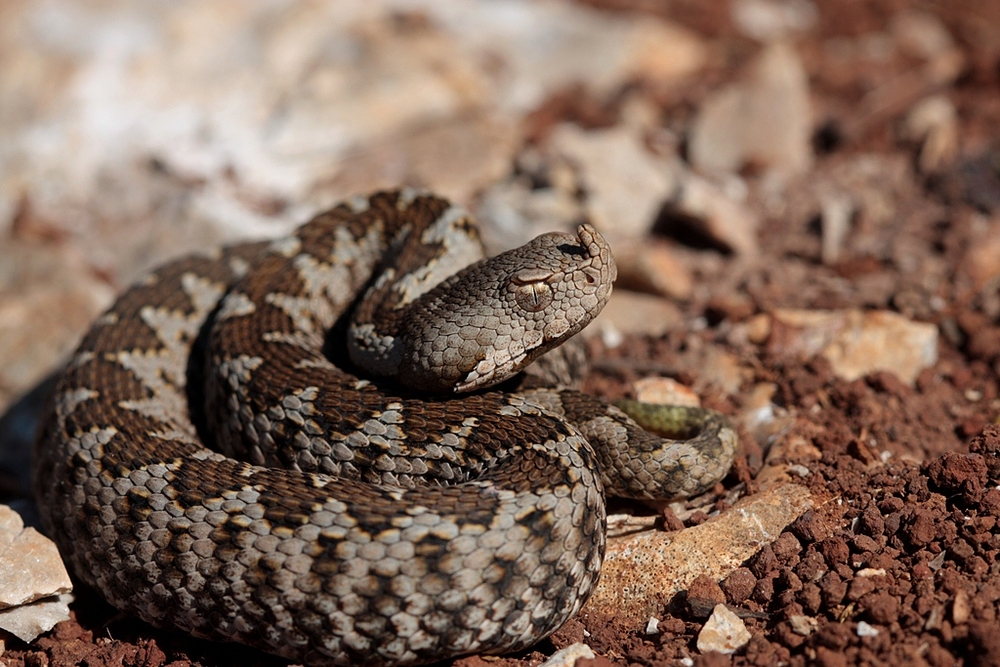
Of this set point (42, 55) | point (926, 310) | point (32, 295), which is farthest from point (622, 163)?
point (42, 55)

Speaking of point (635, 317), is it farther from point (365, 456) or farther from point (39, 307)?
point (39, 307)

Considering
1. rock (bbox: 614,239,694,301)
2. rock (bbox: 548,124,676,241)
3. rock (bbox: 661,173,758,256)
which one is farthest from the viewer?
rock (bbox: 548,124,676,241)

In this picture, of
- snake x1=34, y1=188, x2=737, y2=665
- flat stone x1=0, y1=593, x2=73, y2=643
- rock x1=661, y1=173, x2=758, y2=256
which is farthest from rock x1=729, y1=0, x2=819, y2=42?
flat stone x1=0, y1=593, x2=73, y2=643

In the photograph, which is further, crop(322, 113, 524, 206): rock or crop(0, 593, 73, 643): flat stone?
crop(322, 113, 524, 206): rock

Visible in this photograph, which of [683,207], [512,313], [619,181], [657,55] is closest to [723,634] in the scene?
[512,313]

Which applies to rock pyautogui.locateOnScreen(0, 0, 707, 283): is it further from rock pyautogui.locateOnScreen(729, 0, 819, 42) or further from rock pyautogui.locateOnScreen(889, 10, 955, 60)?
rock pyautogui.locateOnScreen(889, 10, 955, 60)

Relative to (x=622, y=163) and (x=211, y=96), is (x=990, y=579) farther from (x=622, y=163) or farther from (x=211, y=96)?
(x=211, y=96)

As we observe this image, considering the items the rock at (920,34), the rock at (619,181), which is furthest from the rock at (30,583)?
the rock at (920,34)
